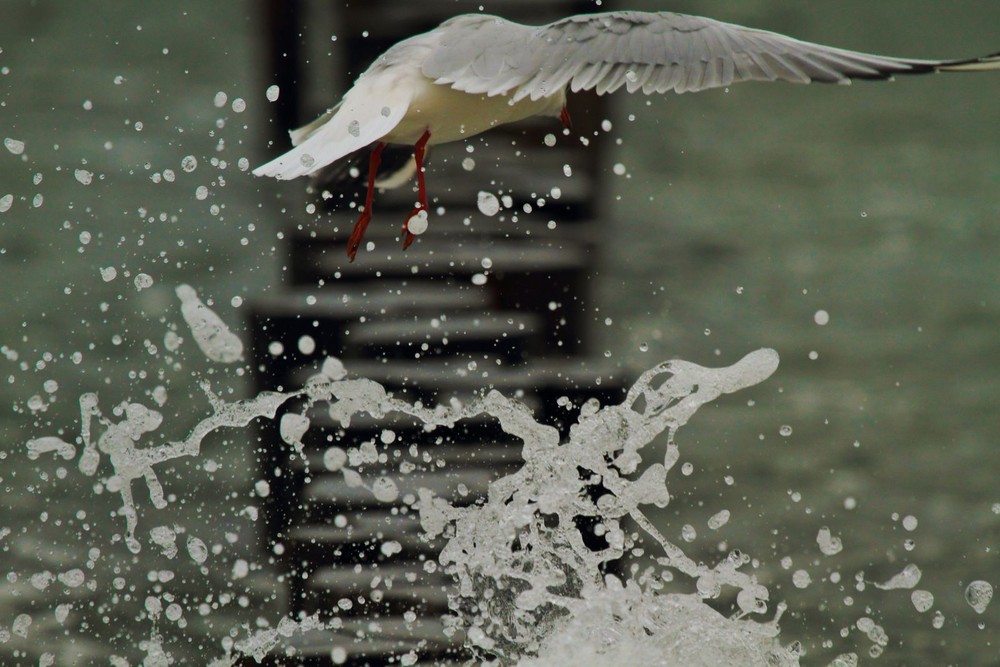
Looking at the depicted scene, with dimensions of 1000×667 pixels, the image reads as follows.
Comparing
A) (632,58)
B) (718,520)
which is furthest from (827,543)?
(632,58)

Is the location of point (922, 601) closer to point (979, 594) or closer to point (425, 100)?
point (979, 594)

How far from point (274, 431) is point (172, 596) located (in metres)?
0.56

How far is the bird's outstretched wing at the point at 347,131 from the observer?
2.31m

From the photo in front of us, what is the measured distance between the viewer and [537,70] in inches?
95.4

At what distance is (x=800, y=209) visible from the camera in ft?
21.1

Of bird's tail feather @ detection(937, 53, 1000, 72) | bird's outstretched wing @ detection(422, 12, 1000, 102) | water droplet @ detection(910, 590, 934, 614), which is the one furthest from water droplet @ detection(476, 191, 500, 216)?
water droplet @ detection(910, 590, 934, 614)

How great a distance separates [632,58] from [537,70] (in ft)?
0.54

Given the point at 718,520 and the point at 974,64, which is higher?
the point at 974,64

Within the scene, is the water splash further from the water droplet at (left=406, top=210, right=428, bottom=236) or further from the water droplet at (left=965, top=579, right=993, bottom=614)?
the water droplet at (left=965, top=579, right=993, bottom=614)

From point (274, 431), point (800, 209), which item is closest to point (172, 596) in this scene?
point (274, 431)

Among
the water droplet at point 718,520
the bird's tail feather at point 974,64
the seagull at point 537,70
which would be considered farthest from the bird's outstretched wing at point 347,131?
the water droplet at point 718,520

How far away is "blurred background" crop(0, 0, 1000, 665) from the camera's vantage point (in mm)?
3373

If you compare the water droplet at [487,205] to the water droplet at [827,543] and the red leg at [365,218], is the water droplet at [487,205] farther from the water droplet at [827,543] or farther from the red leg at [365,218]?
the water droplet at [827,543]

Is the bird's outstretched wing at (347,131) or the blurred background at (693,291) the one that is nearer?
the bird's outstretched wing at (347,131)
